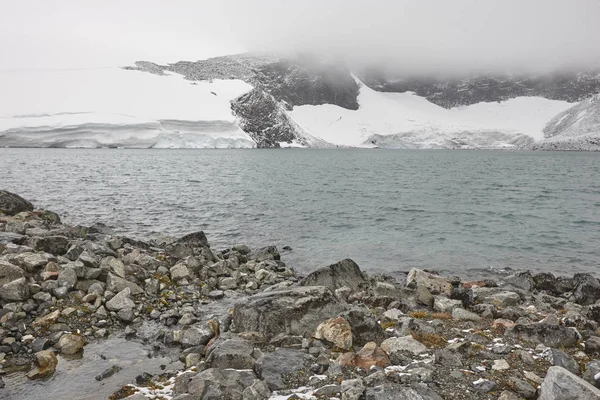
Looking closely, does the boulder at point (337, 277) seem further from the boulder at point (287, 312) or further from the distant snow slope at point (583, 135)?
the distant snow slope at point (583, 135)

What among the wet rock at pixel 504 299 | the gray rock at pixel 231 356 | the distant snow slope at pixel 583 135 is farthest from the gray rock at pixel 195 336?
the distant snow slope at pixel 583 135

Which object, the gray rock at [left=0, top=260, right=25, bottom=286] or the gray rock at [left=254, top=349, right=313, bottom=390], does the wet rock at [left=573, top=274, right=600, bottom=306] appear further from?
the gray rock at [left=0, top=260, right=25, bottom=286]

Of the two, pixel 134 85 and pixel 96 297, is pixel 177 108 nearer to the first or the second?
pixel 134 85

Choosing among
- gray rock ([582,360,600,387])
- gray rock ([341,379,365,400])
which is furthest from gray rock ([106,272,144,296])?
gray rock ([582,360,600,387])

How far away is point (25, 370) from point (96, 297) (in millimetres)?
2880

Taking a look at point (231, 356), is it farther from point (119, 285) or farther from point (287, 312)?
point (119, 285)

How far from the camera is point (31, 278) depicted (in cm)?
1002

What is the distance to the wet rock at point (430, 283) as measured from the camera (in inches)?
504

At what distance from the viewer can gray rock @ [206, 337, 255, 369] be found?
698cm

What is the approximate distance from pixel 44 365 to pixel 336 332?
18.1 feet

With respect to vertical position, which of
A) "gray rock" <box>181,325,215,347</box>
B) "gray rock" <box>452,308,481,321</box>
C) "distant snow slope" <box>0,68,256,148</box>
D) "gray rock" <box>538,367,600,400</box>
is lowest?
"gray rock" <box>452,308,481,321</box>

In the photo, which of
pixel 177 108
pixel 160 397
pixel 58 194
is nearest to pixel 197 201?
pixel 58 194

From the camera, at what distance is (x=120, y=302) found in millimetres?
9969

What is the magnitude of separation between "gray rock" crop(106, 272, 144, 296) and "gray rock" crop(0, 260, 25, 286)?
1.99 m
